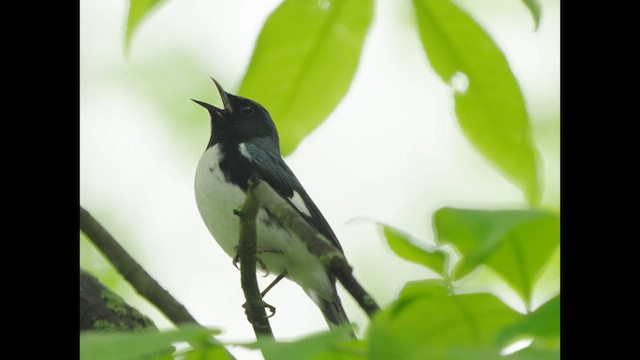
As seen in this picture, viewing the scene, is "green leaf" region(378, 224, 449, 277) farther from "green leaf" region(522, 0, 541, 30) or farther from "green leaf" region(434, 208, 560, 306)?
"green leaf" region(522, 0, 541, 30)

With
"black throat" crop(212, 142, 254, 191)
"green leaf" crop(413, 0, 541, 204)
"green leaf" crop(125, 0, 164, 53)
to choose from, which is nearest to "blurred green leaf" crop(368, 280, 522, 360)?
"green leaf" crop(413, 0, 541, 204)

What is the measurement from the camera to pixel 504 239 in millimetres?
333

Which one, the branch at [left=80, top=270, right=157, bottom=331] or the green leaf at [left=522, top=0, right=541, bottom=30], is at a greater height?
the green leaf at [left=522, top=0, right=541, bottom=30]

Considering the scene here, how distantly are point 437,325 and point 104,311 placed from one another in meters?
0.43

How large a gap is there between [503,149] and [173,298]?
1.01 ft

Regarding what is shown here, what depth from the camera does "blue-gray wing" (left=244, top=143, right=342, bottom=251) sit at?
3.46ft

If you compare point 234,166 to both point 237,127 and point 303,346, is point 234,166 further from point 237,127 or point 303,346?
point 303,346

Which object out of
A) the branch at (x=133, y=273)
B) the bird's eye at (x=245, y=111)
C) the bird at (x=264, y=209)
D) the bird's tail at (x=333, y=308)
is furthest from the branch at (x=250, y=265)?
the bird's eye at (x=245, y=111)

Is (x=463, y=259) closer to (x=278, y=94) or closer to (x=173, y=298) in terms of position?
(x=278, y=94)

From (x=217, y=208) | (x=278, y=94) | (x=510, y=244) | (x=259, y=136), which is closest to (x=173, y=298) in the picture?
(x=278, y=94)

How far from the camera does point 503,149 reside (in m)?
0.43

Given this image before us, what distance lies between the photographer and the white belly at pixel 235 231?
1051 millimetres

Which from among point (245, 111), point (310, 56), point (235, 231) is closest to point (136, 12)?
point (310, 56)

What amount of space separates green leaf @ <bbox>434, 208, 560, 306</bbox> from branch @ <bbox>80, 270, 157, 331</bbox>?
0.39 m
